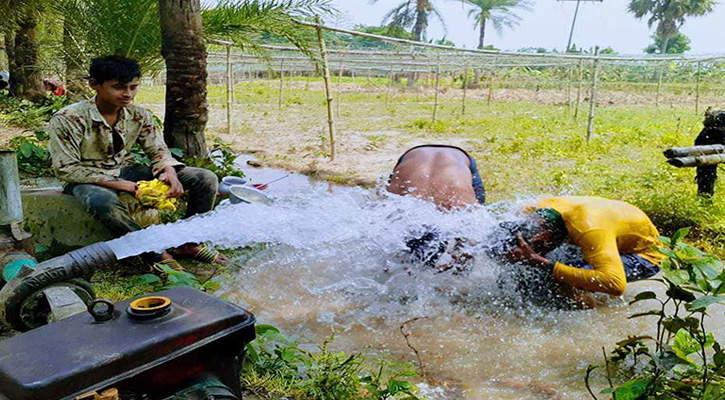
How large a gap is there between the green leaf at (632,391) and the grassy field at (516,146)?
10.9 ft

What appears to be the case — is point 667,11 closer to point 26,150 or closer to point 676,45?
point 676,45

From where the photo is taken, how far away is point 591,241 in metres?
3.34

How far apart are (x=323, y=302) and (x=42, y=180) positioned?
8.90 ft

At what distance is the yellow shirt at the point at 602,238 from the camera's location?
10.7 ft

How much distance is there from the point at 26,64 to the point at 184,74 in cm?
803

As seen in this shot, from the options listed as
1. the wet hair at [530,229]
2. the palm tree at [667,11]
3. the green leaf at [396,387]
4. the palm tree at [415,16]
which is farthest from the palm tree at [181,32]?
the palm tree at [667,11]

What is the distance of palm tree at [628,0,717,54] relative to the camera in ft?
151

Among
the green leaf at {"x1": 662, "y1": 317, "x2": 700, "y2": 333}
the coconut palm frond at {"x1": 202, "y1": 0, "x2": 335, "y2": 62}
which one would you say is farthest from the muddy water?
the coconut palm frond at {"x1": 202, "y1": 0, "x2": 335, "y2": 62}

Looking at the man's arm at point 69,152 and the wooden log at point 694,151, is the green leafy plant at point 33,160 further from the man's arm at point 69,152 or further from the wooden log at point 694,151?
the wooden log at point 694,151

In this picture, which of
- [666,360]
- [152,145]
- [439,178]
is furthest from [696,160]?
[152,145]

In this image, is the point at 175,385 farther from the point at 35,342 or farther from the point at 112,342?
the point at 35,342

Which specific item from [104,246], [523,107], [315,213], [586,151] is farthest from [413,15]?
[104,246]

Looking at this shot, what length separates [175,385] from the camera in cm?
152

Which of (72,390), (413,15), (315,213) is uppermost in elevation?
(413,15)
